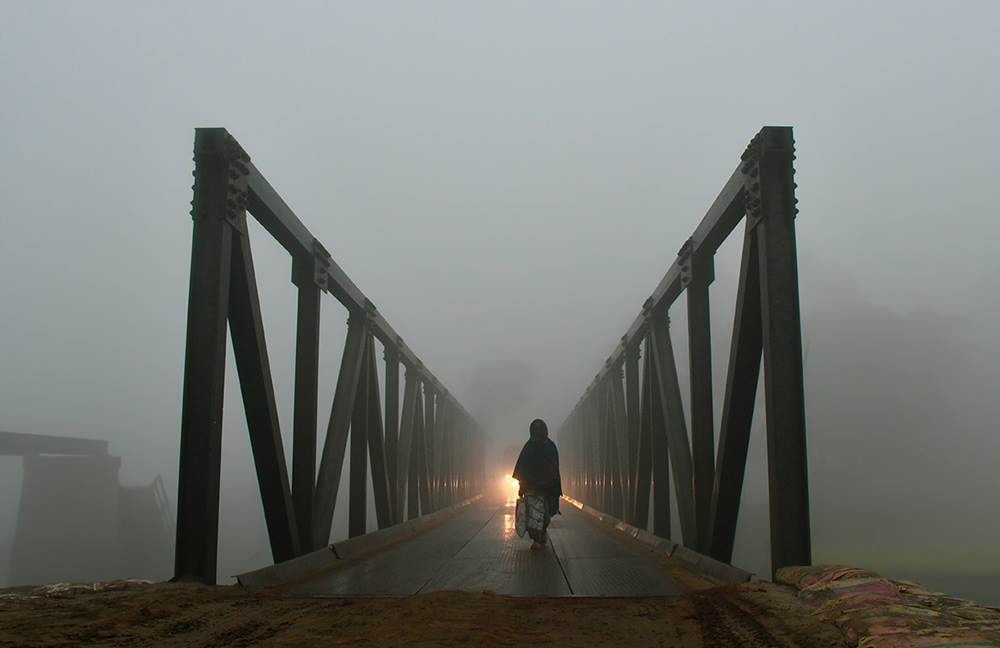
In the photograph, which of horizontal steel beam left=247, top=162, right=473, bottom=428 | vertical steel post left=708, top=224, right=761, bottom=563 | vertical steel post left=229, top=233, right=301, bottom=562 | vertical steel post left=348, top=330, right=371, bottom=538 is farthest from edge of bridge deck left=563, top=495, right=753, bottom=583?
horizontal steel beam left=247, top=162, right=473, bottom=428

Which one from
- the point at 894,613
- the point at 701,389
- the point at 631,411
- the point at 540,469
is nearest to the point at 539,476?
the point at 540,469

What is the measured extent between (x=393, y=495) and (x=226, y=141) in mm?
8459

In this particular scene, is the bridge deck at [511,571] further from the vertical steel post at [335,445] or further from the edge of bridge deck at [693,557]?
the vertical steel post at [335,445]

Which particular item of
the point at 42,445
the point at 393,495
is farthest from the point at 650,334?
the point at 42,445

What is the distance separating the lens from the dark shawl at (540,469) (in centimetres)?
1134

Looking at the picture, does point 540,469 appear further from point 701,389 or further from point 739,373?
point 739,373

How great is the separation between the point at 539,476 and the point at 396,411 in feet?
12.8

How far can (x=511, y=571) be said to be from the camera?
7.65 m

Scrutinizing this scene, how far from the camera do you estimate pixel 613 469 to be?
1644 cm

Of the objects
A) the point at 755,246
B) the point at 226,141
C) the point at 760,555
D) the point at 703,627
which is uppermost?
the point at 226,141

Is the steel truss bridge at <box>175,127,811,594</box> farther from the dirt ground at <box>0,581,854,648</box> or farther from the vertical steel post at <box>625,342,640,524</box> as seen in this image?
the dirt ground at <box>0,581,854,648</box>

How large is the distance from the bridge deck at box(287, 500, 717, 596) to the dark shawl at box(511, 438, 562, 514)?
778 millimetres

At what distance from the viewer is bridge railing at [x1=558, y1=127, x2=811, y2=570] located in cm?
559

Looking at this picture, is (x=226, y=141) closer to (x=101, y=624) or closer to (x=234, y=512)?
(x=101, y=624)
